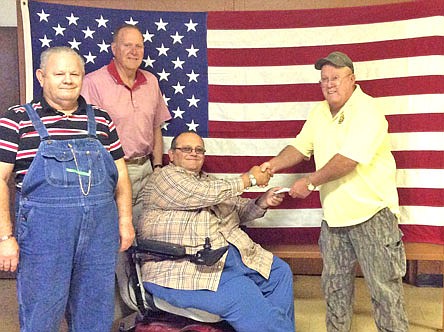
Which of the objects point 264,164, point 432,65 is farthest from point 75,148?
point 432,65

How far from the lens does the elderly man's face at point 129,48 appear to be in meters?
3.10

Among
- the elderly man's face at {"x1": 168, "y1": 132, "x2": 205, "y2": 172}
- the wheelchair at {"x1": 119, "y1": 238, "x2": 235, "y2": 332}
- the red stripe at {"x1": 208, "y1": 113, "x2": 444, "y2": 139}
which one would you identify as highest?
the red stripe at {"x1": 208, "y1": 113, "x2": 444, "y2": 139}

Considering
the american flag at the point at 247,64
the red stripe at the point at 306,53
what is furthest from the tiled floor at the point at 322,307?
the red stripe at the point at 306,53

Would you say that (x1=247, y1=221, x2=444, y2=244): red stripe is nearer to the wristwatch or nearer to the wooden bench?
the wooden bench

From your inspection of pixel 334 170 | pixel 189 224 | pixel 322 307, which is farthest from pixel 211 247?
pixel 322 307

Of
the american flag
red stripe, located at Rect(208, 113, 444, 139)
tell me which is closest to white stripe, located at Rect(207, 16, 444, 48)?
the american flag

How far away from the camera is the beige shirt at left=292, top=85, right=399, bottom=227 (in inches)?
105

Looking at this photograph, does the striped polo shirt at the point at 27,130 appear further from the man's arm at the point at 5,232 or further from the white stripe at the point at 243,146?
the white stripe at the point at 243,146

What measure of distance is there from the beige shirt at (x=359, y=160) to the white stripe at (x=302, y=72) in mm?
513

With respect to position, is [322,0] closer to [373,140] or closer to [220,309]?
[373,140]

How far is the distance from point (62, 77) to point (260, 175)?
Result: 4.20 feet

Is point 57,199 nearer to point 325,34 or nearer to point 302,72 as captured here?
point 302,72

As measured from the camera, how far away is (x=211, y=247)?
273 cm

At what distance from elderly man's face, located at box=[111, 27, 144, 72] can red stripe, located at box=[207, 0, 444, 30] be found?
0.51 metres
